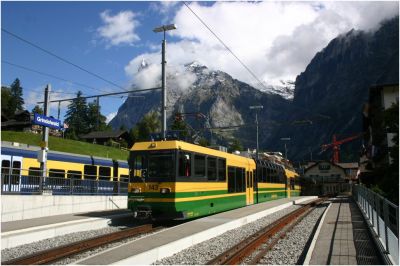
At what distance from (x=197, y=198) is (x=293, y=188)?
88.5 ft

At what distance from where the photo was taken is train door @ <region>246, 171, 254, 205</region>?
888 inches

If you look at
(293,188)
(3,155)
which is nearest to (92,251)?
(3,155)

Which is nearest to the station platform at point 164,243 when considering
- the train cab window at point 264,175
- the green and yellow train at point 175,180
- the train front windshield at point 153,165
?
the green and yellow train at point 175,180

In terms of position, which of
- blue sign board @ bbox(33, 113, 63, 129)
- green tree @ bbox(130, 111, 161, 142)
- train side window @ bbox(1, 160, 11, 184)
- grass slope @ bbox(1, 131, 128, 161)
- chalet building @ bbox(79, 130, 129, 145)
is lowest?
train side window @ bbox(1, 160, 11, 184)

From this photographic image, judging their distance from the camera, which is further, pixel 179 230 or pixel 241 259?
pixel 179 230

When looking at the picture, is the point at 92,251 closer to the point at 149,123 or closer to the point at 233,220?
the point at 233,220

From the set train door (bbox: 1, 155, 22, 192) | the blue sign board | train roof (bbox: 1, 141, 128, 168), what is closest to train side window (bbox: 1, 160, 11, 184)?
train door (bbox: 1, 155, 22, 192)

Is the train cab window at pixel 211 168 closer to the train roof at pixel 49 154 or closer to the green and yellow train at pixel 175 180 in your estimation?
the green and yellow train at pixel 175 180

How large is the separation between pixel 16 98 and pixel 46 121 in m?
116

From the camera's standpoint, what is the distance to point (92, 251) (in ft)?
35.1

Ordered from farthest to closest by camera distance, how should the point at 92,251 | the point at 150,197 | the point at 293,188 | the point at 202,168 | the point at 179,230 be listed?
the point at 293,188 → the point at 202,168 → the point at 150,197 → the point at 179,230 → the point at 92,251

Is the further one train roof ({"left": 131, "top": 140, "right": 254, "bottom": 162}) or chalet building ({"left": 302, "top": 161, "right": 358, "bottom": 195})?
chalet building ({"left": 302, "top": 161, "right": 358, "bottom": 195})

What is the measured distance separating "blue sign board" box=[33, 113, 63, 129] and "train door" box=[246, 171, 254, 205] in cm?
992

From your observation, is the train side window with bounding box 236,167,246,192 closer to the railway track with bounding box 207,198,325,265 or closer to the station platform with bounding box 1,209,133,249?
the railway track with bounding box 207,198,325,265
